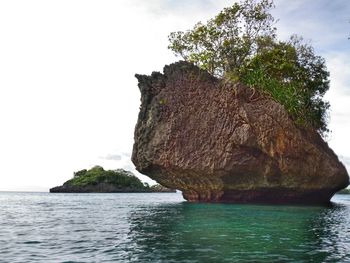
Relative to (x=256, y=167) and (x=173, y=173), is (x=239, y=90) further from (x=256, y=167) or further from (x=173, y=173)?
(x=173, y=173)

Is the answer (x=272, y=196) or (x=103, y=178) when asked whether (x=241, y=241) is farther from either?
(x=103, y=178)

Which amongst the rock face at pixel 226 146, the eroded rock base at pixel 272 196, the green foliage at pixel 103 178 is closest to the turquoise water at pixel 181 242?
the rock face at pixel 226 146

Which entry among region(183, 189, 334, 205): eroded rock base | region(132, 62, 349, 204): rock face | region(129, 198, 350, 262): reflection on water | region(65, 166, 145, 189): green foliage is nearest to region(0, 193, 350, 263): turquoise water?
region(129, 198, 350, 262): reflection on water

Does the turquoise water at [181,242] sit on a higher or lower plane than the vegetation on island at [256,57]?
lower

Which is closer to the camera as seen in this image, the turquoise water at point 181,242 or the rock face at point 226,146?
the turquoise water at point 181,242

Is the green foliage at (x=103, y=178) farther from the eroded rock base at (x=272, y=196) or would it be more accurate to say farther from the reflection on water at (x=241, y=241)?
the reflection on water at (x=241, y=241)

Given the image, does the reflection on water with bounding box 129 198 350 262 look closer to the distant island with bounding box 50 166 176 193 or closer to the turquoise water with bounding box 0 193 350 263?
the turquoise water with bounding box 0 193 350 263

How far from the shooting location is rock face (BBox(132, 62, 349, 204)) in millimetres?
36062

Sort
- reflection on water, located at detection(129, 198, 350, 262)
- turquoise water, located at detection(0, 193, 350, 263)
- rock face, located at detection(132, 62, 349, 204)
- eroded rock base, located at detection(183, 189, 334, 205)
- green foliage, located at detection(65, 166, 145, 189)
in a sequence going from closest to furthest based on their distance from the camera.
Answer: turquoise water, located at detection(0, 193, 350, 263)
reflection on water, located at detection(129, 198, 350, 262)
rock face, located at detection(132, 62, 349, 204)
eroded rock base, located at detection(183, 189, 334, 205)
green foliage, located at detection(65, 166, 145, 189)

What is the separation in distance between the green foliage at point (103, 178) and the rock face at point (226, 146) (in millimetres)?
80585

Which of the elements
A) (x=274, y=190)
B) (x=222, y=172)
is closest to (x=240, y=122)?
(x=222, y=172)

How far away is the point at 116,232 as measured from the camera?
1848cm

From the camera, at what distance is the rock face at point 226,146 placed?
3606cm

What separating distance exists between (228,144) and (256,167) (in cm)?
308
